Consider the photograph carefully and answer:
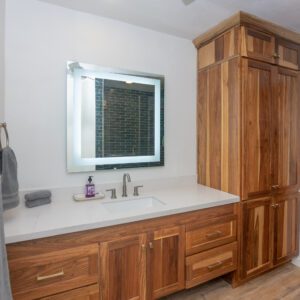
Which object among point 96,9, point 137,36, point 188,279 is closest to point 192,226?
point 188,279

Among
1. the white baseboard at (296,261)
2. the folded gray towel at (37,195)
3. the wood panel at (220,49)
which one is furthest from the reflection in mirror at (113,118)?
the white baseboard at (296,261)

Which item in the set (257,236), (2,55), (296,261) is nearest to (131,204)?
(257,236)

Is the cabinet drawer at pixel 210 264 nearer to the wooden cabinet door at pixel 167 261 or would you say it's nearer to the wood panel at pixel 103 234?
the wooden cabinet door at pixel 167 261

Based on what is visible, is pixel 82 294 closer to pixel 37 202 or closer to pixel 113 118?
pixel 37 202

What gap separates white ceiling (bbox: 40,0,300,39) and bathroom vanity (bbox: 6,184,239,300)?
1.51 meters

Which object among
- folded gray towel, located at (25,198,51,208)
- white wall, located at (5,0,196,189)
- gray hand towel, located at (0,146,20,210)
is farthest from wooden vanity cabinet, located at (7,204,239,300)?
white wall, located at (5,0,196,189)

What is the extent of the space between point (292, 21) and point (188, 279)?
2.42 metres

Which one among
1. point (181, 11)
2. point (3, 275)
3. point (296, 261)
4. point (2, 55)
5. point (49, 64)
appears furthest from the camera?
point (296, 261)

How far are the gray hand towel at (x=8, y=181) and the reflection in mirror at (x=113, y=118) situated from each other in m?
0.53

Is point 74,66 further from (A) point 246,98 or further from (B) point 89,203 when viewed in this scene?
(A) point 246,98

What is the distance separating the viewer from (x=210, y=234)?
172 cm

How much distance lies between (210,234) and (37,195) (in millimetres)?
1311

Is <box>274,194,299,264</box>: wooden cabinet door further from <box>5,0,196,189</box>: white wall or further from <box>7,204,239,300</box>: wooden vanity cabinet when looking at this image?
<box>5,0,196,189</box>: white wall

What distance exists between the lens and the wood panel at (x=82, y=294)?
124 cm
